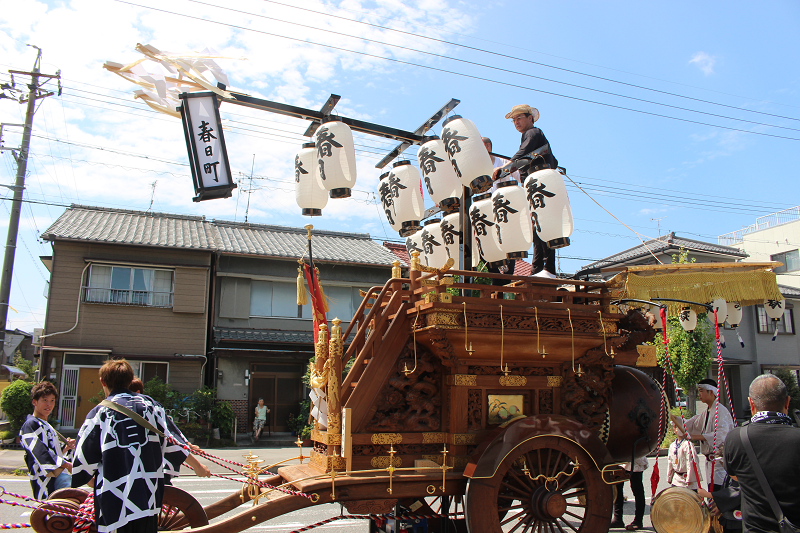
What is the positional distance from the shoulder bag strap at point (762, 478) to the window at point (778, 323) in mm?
25274

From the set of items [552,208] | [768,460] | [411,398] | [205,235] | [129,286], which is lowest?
[768,460]

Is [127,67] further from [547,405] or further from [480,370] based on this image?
[547,405]

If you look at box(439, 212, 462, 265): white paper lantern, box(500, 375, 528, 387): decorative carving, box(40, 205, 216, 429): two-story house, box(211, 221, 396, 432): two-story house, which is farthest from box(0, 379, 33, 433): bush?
box(500, 375, 528, 387): decorative carving

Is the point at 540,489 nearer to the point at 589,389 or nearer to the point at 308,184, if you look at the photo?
the point at 589,389

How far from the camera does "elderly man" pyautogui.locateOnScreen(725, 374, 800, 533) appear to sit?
314 cm

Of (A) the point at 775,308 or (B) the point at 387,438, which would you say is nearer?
(B) the point at 387,438

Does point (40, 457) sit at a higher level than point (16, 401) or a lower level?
higher

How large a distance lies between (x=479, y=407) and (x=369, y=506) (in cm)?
138

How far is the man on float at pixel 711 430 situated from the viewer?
17.7 feet

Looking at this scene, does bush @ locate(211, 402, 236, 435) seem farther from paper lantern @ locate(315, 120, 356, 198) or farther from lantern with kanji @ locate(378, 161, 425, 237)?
paper lantern @ locate(315, 120, 356, 198)

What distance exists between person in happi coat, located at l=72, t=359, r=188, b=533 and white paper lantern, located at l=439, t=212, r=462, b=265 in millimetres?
4842

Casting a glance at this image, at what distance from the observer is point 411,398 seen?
16.2 ft

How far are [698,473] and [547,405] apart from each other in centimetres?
170

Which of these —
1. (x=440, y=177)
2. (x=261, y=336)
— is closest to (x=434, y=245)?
(x=440, y=177)
